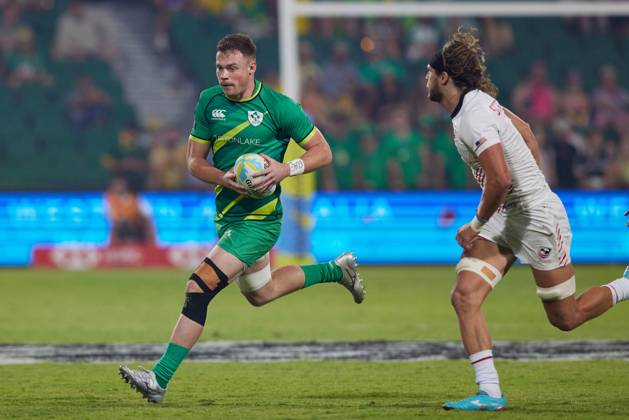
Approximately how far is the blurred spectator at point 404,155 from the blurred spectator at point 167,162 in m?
3.31

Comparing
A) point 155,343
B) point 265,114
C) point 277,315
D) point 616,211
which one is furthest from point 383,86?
point 265,114

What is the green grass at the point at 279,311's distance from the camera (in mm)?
9914

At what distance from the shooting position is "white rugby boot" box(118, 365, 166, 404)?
6164mm

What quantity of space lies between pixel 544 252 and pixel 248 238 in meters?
1.70

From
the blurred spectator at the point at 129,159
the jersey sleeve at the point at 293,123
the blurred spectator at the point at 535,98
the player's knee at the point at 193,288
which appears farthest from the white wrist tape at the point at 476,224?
the blurred spectator at the point at 535,98

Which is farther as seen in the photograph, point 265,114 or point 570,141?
point 570,141

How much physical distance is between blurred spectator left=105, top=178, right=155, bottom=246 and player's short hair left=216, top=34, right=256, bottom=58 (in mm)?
10456

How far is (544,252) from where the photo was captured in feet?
21.0

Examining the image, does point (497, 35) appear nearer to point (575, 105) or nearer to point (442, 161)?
point (575, 105)

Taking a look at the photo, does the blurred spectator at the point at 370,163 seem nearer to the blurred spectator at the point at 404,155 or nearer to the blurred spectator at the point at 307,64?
the blurred spectator at the point at 404,155

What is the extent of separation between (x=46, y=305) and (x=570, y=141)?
9044 millimetres

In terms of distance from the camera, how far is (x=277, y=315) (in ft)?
38.0

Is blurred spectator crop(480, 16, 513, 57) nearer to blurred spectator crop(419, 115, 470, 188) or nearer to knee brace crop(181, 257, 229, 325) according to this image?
blurred spectator crop(419, 115, 470, 188)

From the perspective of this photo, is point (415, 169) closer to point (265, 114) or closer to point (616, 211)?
point (616, 211)
